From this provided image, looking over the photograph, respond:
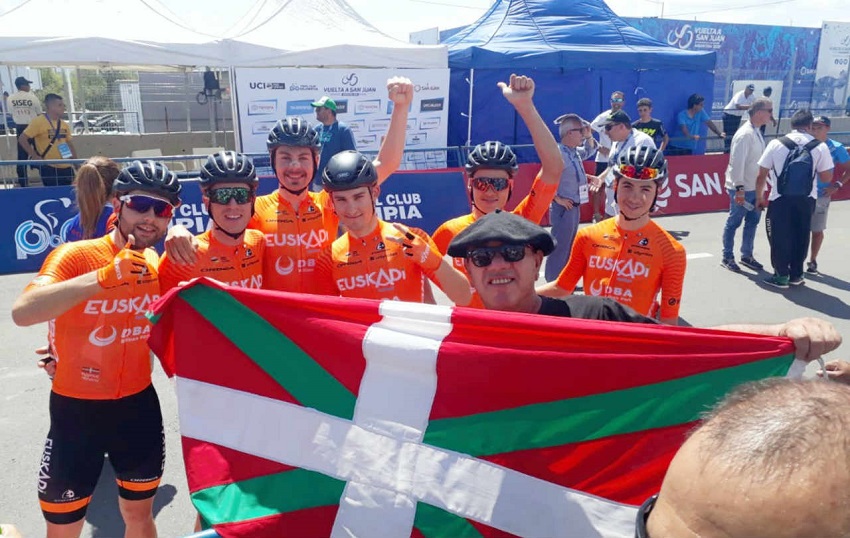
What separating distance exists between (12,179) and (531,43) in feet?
42.8

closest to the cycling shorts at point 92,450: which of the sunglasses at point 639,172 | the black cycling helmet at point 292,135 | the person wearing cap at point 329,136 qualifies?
the black cycling helmet at point 292,135

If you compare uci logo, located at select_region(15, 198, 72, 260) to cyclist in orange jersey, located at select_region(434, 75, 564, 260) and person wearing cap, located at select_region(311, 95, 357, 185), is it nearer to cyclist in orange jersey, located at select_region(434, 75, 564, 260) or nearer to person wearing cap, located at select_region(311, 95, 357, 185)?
person wearing cap, located at select_region(311, 95, 357, 185)

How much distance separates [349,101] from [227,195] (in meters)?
12.9

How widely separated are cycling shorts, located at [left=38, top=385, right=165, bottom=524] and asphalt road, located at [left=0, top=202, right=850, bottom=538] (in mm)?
1054

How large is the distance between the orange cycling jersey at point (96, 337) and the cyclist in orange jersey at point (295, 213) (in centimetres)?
90

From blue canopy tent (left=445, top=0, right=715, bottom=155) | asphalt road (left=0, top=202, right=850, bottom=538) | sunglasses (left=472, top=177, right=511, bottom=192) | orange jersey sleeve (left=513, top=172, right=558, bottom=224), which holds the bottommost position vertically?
asphalt road (left=0, top=202, right=850, bottom=538)

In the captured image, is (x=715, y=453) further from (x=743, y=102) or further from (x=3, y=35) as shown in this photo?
(x=743, y=102)

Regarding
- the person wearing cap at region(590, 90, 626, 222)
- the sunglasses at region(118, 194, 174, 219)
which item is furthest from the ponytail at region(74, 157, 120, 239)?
the person wearing cap at region(590, 90, 626, 222)

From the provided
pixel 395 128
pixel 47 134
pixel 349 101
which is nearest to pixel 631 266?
pixel 395 128

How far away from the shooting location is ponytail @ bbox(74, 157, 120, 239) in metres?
3.87

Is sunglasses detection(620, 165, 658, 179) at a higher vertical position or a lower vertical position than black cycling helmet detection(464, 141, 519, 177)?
lower

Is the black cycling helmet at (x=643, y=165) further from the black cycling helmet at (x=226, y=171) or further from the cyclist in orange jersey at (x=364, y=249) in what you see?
the black cycling helmet at (x=226, y=171)

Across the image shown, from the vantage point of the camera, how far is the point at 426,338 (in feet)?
8.08

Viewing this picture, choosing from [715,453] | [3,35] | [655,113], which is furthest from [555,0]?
[715,453]
